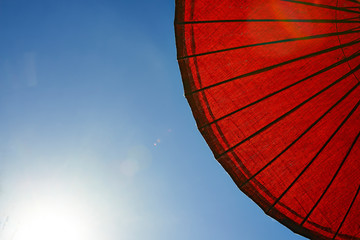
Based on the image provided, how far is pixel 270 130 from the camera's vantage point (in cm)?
218

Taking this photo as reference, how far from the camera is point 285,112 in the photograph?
2.19 m

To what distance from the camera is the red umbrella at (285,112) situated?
2119 mm

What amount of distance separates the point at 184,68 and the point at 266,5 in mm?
942

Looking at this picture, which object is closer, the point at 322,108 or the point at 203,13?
the point at 203,13

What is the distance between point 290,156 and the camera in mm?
2193

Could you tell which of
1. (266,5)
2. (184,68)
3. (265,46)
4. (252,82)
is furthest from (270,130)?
(266,5)

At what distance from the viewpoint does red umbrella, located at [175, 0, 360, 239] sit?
2119mm

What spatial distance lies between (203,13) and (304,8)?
93 centimetres

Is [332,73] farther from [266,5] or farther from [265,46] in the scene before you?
[266,5]

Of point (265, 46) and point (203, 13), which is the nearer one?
point (203, 13)

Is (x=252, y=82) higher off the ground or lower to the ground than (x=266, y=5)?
lower

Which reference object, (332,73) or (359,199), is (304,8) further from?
(359,199)

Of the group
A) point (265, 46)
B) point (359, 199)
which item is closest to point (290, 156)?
point (359, 199)

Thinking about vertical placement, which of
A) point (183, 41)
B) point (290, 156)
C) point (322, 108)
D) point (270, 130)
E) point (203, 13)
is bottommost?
point (290, 156)
